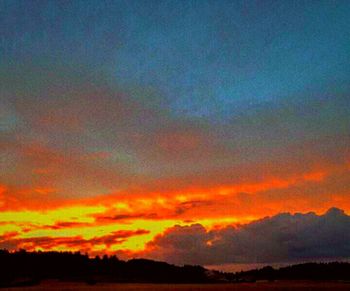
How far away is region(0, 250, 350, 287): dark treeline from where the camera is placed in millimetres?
90875

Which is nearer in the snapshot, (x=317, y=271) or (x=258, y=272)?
(x=317, y=271)

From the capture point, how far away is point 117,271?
10075cm

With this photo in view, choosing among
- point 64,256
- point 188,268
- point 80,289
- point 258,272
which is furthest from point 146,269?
point 80,289

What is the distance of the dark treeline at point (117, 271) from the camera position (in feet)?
298

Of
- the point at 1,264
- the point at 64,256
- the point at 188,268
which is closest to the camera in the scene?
the point at 1,264

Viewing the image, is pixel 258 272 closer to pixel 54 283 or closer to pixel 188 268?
pixel 188 268

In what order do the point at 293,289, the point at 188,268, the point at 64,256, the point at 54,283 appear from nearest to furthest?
1. the point at 293,289
2. the point at 54,283
3. the point at 64,256
4. the point at 188,268

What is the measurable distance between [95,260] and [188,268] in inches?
777

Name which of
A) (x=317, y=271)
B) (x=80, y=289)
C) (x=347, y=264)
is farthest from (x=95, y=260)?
(x=347, y=264)

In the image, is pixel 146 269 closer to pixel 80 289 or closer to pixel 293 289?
pixel 80 289

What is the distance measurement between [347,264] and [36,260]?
61.5 m

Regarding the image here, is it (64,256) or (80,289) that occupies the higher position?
(64,256)

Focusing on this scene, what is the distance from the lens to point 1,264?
3654 inches

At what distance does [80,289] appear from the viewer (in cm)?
7450
